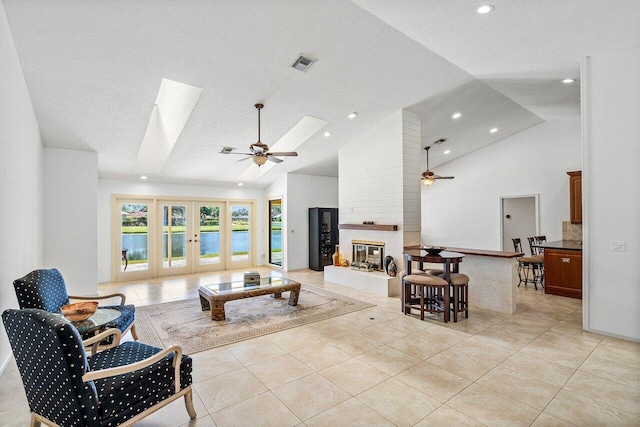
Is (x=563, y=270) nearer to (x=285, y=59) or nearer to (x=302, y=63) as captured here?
(x=302, y=63)

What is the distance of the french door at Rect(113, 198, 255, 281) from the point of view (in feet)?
24.1

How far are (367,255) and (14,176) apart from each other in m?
5.52

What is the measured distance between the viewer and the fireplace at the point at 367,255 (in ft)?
20.7

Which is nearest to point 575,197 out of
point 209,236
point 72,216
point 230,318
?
point 230,318

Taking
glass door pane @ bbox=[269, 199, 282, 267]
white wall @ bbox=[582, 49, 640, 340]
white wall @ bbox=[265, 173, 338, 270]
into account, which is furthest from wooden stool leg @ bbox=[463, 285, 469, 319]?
glass door pane @ bbox=[269, 199, 282, 267]

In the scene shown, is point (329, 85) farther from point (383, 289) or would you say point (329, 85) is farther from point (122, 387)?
point (122, 387)

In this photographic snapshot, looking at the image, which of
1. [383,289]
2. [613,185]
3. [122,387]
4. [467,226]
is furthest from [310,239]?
[122,387]

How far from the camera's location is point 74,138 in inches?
197

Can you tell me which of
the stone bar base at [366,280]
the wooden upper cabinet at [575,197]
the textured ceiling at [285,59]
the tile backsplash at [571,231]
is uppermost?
the textured ceiling at [285,59]

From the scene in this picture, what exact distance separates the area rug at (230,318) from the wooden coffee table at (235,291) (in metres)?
0.13

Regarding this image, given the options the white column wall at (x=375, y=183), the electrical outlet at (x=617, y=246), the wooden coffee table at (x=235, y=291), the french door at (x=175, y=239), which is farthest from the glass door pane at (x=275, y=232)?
the electrical outlet at (x=617, y=246)

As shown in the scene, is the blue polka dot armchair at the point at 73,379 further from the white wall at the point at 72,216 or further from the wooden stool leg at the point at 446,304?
the white wall at the point at 72,216

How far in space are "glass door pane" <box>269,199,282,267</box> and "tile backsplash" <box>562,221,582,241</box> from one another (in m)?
6.84

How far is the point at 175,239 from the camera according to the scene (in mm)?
7973
